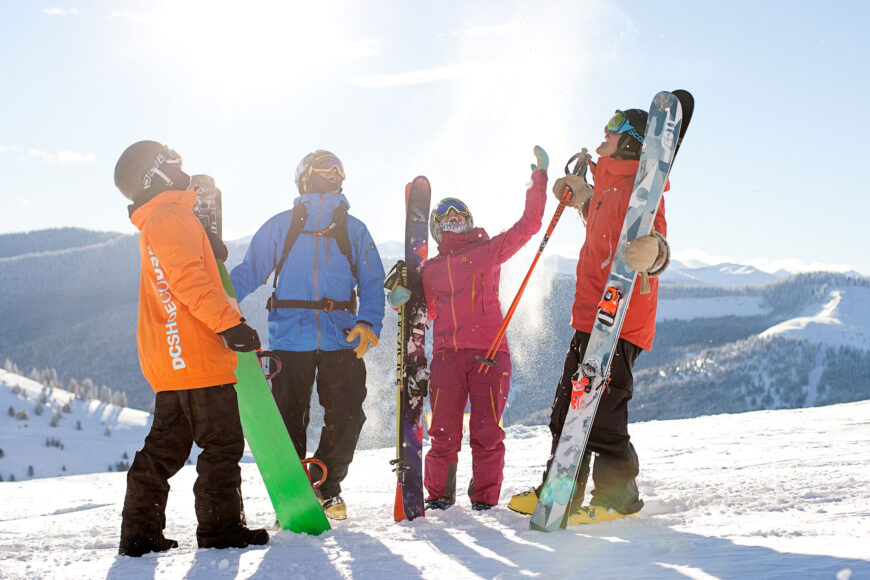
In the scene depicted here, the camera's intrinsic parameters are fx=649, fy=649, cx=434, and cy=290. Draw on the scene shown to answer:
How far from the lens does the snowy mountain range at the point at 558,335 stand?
3661 inches

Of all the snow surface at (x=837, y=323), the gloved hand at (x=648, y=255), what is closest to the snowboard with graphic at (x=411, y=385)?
the gloved hand at (x=648, y=255)

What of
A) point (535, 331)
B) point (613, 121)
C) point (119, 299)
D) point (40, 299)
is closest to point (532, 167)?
point (613, 121)

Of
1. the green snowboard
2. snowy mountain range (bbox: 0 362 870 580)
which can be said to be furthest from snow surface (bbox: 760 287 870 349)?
the green snowboard

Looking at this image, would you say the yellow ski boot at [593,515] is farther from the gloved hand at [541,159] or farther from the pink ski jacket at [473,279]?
the gloved hand at [541,159]

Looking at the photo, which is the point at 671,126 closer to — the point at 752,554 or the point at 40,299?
the point at 752,554

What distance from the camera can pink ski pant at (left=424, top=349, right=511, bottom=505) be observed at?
13.1ft

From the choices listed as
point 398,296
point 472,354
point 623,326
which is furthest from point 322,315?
point 623,326

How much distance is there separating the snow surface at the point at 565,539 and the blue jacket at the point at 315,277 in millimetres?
1171

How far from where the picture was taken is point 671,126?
130 inches

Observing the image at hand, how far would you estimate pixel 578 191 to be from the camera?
3834 millimetres

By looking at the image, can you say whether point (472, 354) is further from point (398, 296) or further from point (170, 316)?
point (170, 316)

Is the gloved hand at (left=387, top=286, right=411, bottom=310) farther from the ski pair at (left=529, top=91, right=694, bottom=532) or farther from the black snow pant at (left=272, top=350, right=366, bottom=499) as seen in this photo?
the ski pair at (left=529, top=91, right=694, bottom=532)

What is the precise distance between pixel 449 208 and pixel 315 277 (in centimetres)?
101

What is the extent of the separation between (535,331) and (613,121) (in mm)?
131922
